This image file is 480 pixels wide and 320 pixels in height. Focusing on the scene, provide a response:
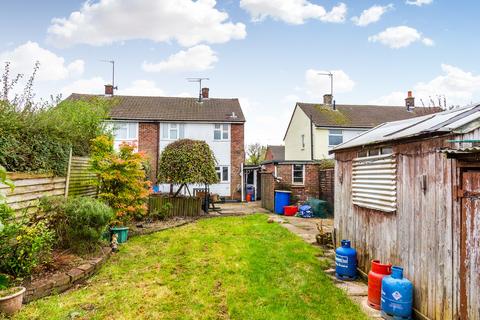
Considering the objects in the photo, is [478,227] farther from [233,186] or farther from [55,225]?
[233,186]

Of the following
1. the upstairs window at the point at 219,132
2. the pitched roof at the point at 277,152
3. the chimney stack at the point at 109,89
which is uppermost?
the chimney stack at the point at 109,89

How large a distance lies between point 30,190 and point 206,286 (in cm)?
434

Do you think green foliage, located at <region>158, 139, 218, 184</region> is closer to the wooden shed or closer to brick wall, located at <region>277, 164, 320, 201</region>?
brick wall, located at <region>277, 164, 320, 201</region>

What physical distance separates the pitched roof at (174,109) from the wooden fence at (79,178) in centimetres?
1282

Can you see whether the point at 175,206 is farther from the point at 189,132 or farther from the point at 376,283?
the point at 376,283

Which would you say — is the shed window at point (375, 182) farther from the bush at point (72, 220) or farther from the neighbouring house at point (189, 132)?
the neighbouring house at point (189, 132)

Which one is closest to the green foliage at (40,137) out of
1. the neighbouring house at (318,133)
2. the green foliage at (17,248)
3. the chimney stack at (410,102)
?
the green foliage at (17,248)

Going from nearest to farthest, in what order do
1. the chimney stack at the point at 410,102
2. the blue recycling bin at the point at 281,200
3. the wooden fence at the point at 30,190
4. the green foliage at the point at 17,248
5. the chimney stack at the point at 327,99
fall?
1. the green foliage at the point at 17,248
2. the wooden fence at the point at 30,190
3. the blue recycling bin at the point at 281,200
4. the chimney stack at the point at 327,99
5. the chimney stack at the point at 410,102

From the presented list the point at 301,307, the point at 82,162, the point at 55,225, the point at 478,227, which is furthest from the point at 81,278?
the point at 478,227

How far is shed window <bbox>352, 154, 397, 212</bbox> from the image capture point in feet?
16.8

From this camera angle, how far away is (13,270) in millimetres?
4805

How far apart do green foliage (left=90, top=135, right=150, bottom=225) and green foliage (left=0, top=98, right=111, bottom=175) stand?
76 cm

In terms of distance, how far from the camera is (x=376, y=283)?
4.71m

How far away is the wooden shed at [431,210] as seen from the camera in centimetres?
349
